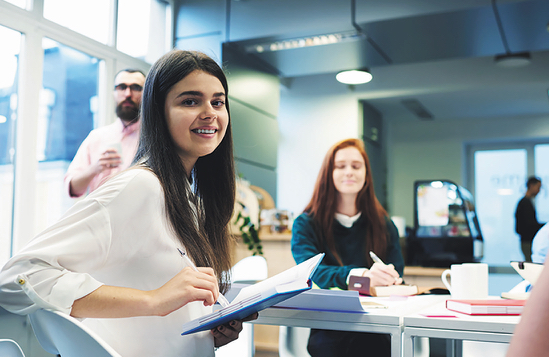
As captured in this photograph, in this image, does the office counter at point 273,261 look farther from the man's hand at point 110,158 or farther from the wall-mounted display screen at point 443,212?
the man's hand at point 110,158

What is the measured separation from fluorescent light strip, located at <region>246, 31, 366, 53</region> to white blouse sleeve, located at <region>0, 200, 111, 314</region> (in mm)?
3138

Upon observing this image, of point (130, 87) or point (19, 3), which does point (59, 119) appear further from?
point (130, 87)

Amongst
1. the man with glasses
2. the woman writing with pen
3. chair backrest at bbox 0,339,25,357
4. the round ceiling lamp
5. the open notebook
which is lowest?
chair backrest at bbox 0,339,25,357

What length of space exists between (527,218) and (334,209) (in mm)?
5086

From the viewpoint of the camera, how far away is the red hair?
6.86 feet

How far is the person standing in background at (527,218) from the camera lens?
6.21m

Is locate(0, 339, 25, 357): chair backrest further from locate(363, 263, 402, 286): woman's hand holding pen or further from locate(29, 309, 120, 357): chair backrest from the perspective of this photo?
locate(363, 263, 402, 286): woman's hand holding pen

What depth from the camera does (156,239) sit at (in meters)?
1.00

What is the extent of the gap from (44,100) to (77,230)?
8.00 feet

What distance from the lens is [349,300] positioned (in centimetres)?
110

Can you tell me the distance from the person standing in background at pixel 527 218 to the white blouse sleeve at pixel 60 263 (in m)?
6.23

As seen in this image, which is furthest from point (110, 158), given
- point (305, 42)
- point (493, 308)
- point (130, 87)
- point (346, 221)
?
point (305, 42)

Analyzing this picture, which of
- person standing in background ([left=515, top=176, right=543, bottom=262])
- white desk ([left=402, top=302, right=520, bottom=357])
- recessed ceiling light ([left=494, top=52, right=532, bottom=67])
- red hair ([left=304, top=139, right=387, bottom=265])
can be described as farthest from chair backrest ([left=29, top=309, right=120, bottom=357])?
person standing in background ([left=515, top=176, right=543, bottom=262])

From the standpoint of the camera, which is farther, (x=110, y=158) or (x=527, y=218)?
(x=527, y=218)
